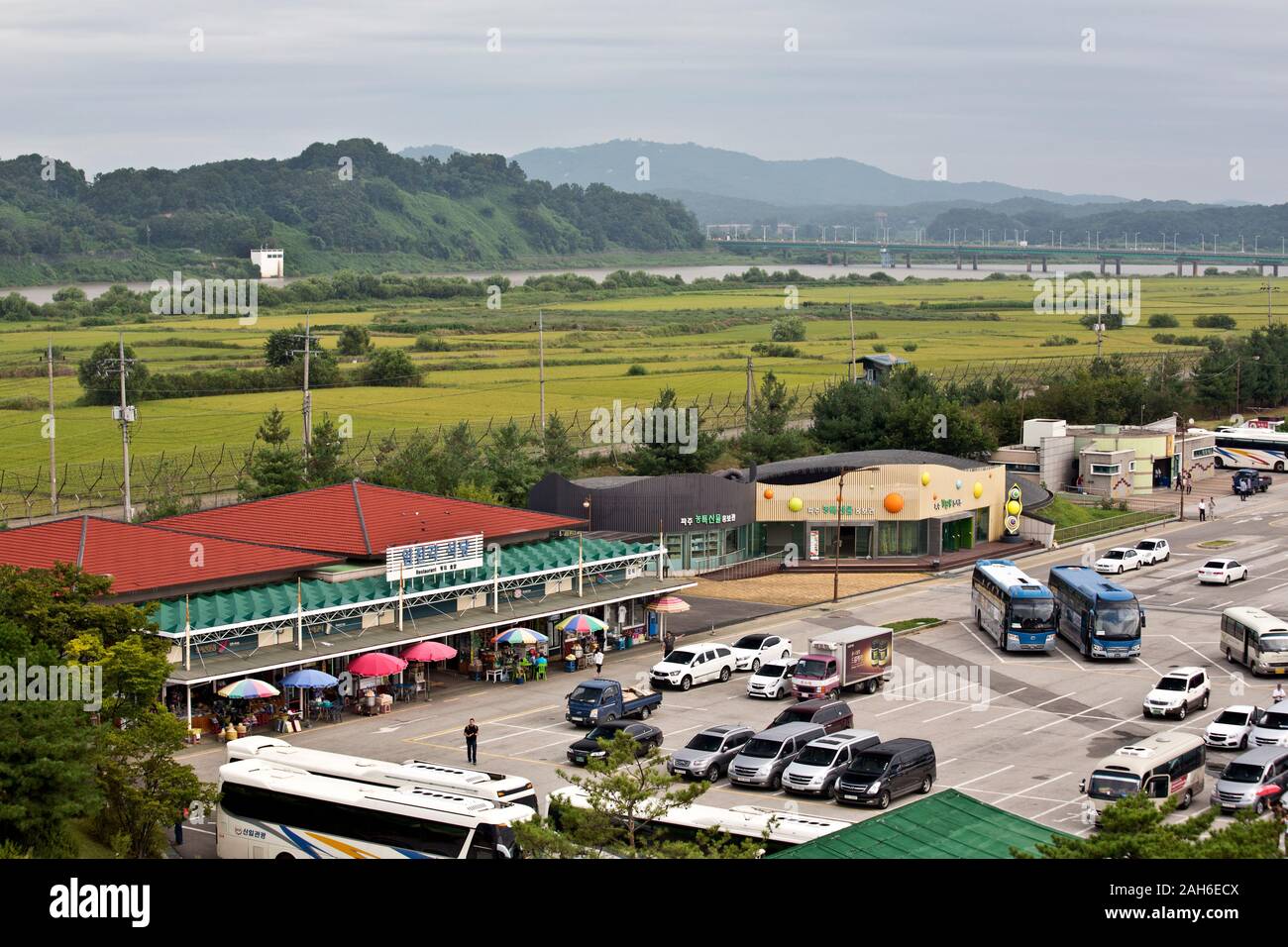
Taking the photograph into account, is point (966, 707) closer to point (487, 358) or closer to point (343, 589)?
point (343, 589)

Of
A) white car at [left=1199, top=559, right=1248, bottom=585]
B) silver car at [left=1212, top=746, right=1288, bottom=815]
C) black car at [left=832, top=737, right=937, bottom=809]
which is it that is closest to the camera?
silver car at [left=1212, top=746, right=1288, bottom=815]

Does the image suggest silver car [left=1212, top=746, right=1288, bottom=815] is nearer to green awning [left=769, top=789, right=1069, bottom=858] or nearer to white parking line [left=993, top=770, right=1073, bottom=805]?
white parking line [left=993, top=770, right=1073, bottom=805]

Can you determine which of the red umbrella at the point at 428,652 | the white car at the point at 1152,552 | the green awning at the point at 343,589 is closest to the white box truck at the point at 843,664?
the green awning at the point at 343,589

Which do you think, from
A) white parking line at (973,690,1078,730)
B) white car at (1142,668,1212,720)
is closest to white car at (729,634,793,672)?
white parking line at (973,690,1078,730)

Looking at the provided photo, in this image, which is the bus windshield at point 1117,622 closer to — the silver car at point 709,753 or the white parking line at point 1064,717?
the white parking line at point 1064,717

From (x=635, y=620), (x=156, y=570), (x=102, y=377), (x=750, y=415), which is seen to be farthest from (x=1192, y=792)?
(x=102, y=377)

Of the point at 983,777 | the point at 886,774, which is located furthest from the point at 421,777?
the point at 983,777

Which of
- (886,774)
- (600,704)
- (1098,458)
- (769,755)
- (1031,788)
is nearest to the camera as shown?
(886,774)
